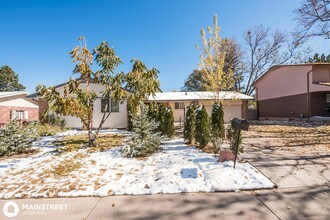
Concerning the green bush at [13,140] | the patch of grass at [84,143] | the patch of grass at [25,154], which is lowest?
the patch of grass at [25,154]

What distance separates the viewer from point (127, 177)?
159 inches

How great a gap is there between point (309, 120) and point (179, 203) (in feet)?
61.3

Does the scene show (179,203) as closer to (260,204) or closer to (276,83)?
(260,204)

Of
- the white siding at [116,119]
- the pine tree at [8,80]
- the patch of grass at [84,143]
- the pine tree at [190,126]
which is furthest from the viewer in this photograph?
the pine tree at [8,80]

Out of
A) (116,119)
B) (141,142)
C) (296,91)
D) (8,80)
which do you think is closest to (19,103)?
(116,119)

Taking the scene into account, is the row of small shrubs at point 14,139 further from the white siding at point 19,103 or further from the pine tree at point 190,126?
the white siding at point 19,103

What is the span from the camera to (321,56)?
37.1 meters

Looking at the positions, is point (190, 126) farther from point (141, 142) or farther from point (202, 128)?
point (141, 142)

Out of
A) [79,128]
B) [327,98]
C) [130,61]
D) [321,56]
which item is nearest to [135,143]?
[130,61]

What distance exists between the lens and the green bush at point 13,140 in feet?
21.0

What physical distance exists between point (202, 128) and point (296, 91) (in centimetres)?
1693

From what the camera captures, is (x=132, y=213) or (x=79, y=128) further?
(x=79, y=128)

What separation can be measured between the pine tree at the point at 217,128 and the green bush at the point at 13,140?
23.8ft

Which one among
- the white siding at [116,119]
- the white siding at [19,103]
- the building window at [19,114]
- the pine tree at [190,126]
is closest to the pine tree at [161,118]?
the pine tree at [190,126]
